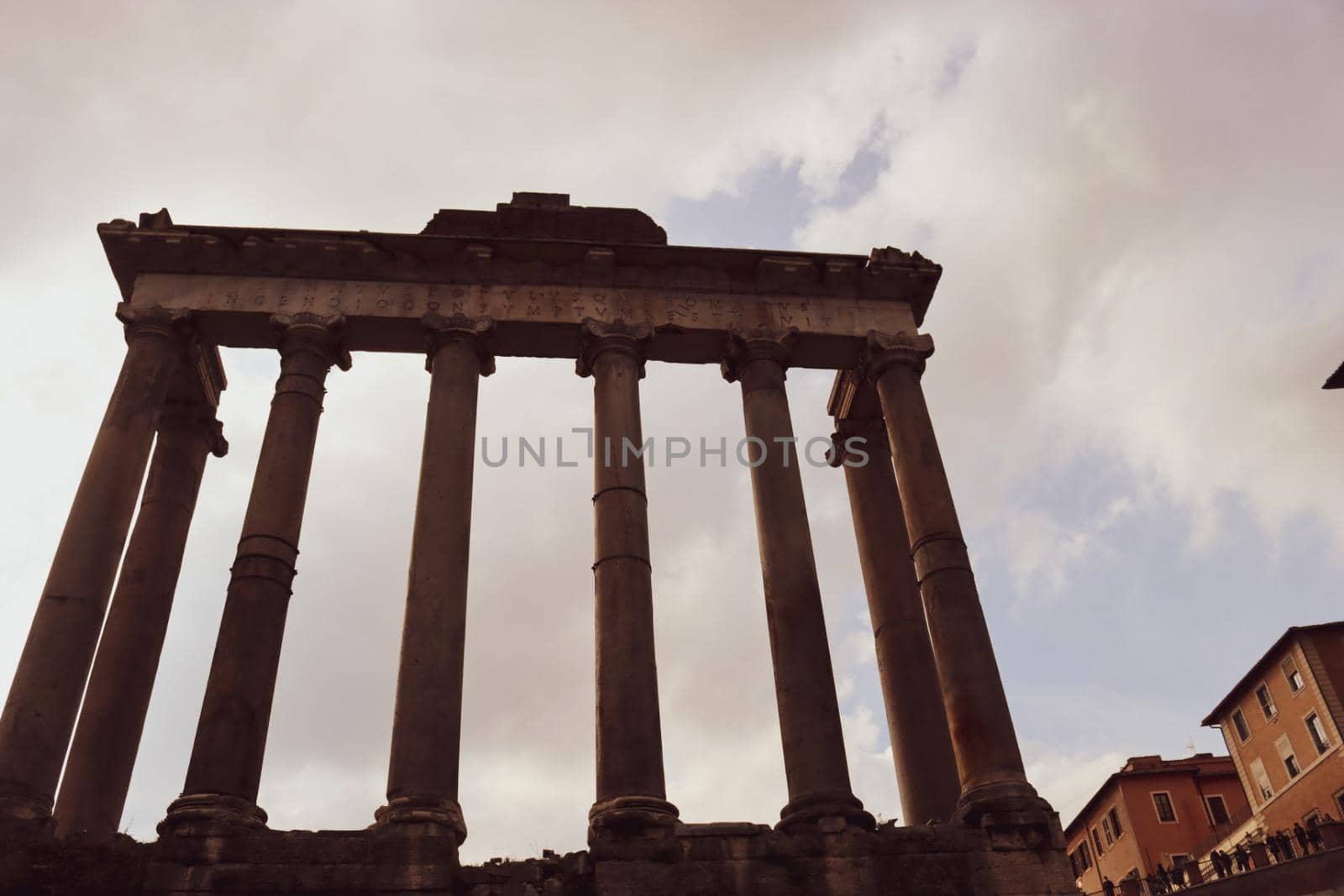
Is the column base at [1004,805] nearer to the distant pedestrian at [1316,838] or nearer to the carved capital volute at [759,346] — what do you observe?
the carved capital volute at [759,346]

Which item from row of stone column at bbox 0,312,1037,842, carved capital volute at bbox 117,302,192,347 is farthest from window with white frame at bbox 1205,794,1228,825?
carved capital volute at bbox 117,302,192,347

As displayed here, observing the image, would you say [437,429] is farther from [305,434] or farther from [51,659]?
[51,659]

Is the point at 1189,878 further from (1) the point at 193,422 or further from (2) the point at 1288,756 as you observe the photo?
(1) the point at 193,422

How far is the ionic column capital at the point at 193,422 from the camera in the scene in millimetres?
23453

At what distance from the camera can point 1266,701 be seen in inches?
2058

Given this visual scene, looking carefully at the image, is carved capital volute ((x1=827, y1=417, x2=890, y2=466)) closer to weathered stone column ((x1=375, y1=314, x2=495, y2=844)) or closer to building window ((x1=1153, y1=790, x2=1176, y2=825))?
weathered stone column ((x1=375, y1=314, x2=495, y2=844))

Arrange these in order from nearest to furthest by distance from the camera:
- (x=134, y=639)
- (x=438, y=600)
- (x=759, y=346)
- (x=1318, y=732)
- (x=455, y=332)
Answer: (x=438, y=600), (x=134, y=639), (x=455, y=332), (x=759, y=346), (x=1318, y=732)

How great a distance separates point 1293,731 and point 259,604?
48868 millimetres

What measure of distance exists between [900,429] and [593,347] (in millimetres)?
6648

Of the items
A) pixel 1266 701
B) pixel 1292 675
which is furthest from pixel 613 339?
pixel 1266 701

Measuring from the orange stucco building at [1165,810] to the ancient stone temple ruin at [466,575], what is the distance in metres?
46.3

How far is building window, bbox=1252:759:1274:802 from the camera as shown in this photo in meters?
51.6

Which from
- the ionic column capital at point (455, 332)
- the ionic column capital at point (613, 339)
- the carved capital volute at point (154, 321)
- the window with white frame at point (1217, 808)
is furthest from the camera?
the window with white frame at point (1217, 808)

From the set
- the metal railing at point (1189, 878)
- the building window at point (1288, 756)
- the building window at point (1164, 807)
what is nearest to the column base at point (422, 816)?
the metal railing at point (1189, 878)
